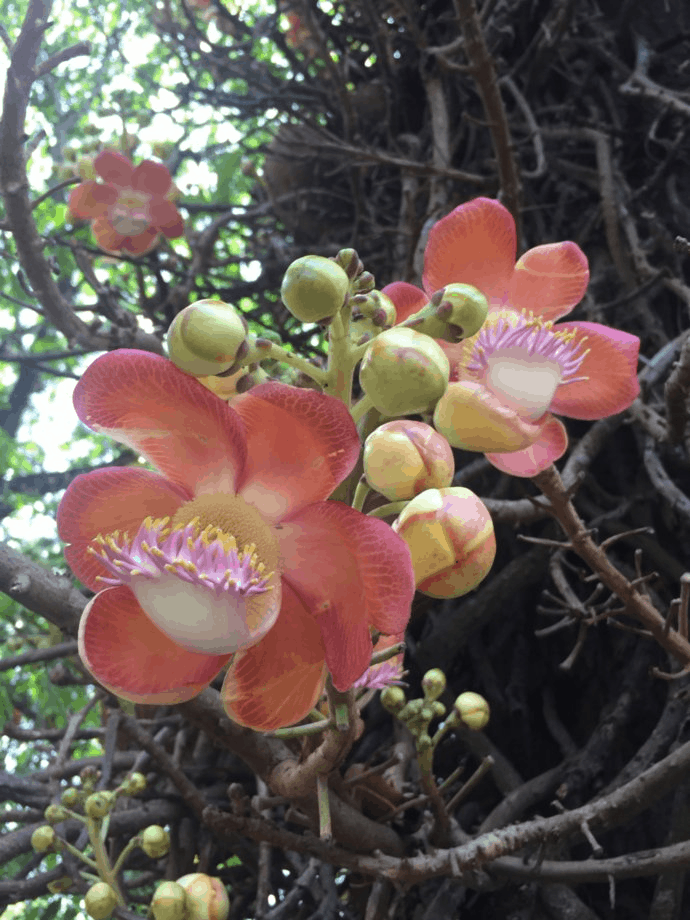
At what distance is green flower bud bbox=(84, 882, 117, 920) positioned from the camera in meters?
0.69

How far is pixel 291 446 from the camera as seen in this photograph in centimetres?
43

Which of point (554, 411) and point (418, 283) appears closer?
point (554, 411)

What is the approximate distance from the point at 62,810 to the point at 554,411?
58cm

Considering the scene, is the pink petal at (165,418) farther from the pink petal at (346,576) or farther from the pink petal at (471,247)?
the pink petal at (471,247)

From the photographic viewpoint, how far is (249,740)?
646 millimetres

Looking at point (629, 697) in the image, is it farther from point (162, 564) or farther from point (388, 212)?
point (388, 212)

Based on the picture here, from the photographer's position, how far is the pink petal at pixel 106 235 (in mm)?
1602

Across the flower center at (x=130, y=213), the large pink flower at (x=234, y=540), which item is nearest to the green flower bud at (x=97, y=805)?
the large pink flower at (x=234, y=540)

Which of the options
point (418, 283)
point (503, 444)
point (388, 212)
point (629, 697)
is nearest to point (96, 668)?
point (503, 444)

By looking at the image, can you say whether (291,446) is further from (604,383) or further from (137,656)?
(604,383)

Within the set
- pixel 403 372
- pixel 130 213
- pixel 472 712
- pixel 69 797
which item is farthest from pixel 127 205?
pixel 403 372

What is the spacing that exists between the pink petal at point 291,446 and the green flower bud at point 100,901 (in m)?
0.44

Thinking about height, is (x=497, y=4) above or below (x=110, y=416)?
above

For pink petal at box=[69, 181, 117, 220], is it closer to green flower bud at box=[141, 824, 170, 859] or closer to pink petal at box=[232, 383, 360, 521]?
green flower bud at box=[141, 824, 170, 859]
